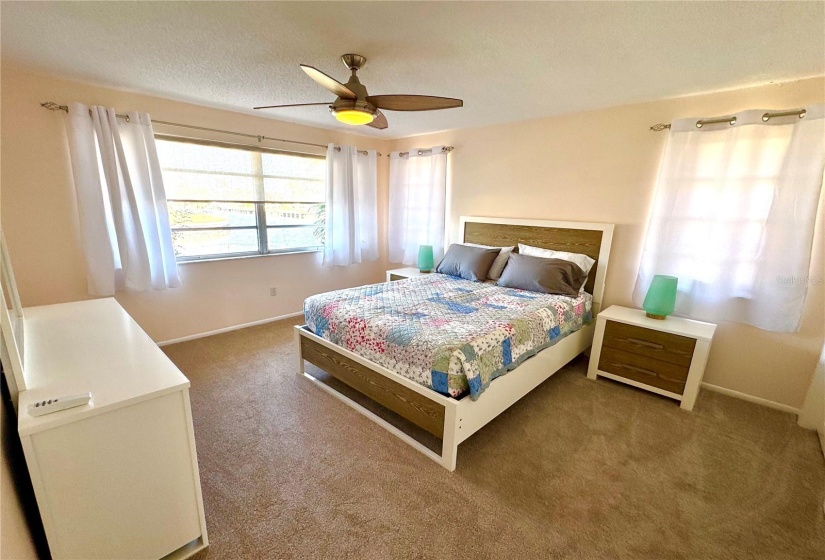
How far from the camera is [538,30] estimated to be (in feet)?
5.57

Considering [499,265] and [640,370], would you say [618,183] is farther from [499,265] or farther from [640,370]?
[640,370]

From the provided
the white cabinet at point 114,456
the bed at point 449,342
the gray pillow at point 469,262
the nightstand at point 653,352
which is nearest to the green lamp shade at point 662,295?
the nightstand at point 653,352

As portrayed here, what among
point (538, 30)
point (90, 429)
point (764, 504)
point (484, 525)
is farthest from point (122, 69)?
point (764, 504)

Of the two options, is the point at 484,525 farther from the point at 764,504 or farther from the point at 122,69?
the point at 122,69

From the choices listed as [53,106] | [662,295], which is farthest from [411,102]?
[53,106]

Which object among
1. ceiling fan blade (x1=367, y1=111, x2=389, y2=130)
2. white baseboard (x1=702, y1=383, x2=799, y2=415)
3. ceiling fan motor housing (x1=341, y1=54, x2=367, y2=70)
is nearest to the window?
ceiling fan blade (x1=367, y1=111, x2=389, y2=130)

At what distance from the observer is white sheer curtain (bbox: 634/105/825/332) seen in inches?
87.1

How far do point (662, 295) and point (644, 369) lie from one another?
0.58 meters

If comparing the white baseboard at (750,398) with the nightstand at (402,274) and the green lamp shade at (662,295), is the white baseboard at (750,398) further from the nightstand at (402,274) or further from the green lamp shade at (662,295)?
the nightstand at (402,274)

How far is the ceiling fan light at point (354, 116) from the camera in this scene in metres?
1.94

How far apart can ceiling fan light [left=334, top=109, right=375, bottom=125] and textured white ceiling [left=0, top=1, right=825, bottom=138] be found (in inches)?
13.7

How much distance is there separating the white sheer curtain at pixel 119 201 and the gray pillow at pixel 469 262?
269cm

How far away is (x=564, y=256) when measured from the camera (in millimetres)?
3170

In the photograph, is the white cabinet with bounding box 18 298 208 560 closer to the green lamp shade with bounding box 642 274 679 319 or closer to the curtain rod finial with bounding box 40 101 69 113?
the curtain rod finial with bounding box 40 101 69 113
